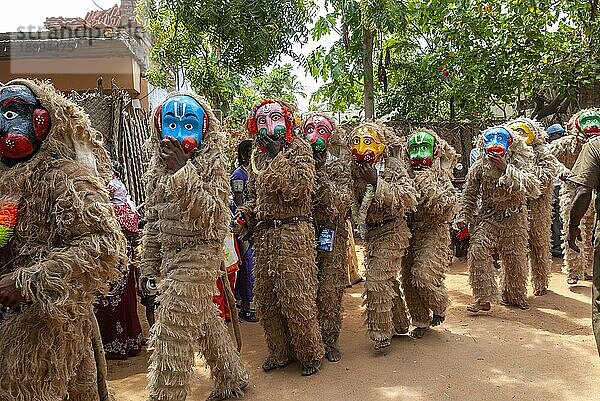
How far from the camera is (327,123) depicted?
4609 millimetres

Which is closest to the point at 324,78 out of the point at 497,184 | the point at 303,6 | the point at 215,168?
the point at 303,6

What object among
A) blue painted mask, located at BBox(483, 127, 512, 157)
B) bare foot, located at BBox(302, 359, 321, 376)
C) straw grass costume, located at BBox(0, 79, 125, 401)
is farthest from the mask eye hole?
blue painted mask, located at BBox(483, 127, 512, 157)

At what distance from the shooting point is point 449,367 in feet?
14.2

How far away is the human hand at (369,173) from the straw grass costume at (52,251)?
2409 millimetres

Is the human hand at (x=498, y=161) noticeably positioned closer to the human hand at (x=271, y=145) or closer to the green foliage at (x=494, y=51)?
the human hand at (x=271, y=145)

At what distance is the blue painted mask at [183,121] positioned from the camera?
3396 mm

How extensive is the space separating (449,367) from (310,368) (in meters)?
A: 1.09

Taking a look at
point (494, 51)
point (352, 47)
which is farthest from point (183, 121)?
point (494, 51)

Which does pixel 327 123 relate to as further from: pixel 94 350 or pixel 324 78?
pixel 324 78

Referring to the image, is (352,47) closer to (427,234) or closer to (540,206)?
(540,206)

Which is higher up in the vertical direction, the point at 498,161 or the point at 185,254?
the point at 498,161

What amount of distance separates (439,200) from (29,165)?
332cm

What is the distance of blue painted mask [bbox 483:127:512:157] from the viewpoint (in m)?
5.41

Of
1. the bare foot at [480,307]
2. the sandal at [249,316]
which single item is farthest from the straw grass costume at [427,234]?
the sandal at [249,316]
